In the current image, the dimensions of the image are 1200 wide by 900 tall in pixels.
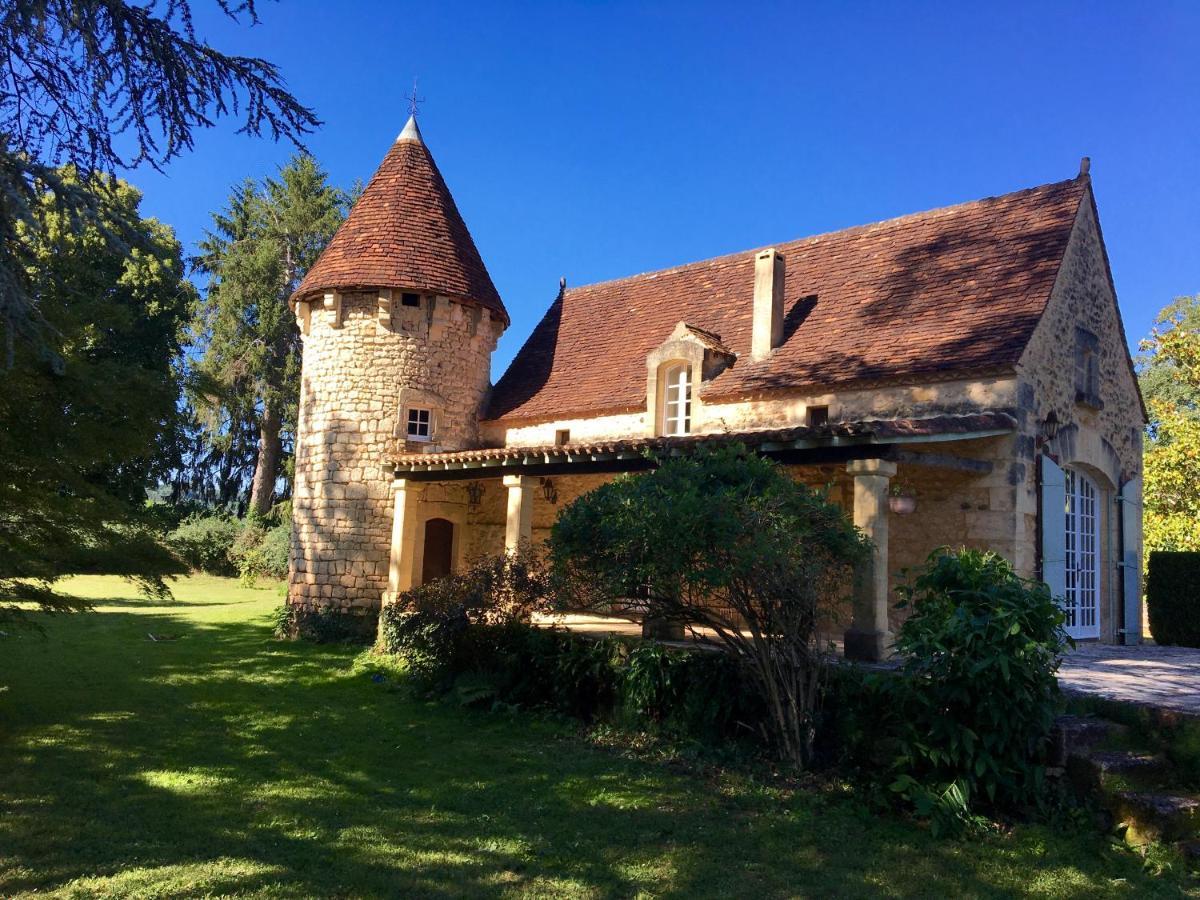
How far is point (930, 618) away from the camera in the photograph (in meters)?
6.20

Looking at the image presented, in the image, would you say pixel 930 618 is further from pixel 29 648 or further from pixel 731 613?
pixel 29 648

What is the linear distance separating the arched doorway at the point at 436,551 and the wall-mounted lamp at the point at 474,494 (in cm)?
48

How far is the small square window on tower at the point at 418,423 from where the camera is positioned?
15680mm

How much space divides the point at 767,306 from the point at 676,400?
1994 millimetres

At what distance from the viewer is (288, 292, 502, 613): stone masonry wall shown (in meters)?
14.9

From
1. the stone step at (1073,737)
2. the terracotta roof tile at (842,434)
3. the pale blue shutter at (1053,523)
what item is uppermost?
the terracotta roof tile at (842,434)

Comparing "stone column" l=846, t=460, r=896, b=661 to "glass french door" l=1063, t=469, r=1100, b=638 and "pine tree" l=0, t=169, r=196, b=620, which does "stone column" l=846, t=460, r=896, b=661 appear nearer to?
"glass french door" l=1063, t=469, r=1100, b=638

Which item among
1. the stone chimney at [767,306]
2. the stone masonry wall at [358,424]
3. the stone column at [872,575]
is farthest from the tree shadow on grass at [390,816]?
the stone chimney at [767,306]

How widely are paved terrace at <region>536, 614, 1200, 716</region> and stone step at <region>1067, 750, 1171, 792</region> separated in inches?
21.9

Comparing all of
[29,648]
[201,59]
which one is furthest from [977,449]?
[29,648]

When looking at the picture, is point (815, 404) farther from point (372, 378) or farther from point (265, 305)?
point (265, 305)

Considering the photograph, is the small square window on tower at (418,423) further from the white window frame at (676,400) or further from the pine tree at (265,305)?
the pine tree at (265,305)

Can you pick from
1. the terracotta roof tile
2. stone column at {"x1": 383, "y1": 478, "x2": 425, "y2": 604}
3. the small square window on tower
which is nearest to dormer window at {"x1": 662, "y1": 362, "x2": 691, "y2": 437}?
the terracotta roof tile

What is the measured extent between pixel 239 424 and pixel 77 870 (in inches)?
1054
